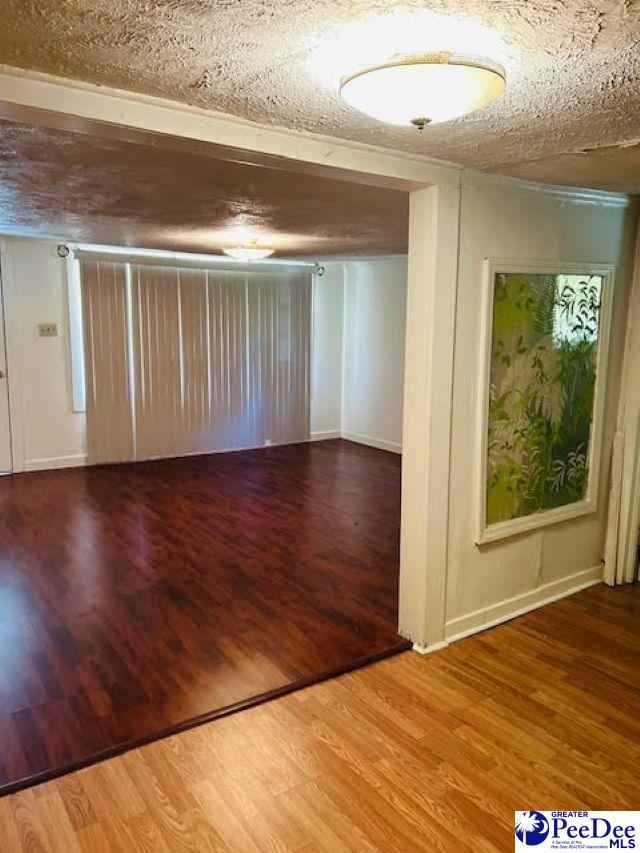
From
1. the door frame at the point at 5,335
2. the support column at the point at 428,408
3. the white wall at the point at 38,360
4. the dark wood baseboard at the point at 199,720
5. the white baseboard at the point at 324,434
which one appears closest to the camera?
the dark wood baseboard at the point at 199,720

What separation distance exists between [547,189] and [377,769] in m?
2.66

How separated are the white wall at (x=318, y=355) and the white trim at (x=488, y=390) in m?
3.70

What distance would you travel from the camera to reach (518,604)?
11.1 ft

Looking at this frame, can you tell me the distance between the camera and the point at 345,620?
10.8 feet

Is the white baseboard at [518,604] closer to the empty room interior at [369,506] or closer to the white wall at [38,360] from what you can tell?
the empty room interior at [369,506]

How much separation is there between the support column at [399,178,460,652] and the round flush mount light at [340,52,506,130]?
1155 millimetres

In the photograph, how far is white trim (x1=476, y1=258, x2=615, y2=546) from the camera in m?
2.96

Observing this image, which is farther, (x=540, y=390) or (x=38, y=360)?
(x=38, y=360)

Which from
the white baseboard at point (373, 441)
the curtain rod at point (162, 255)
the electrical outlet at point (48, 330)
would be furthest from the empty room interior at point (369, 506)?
the white baseboard at point (373, 441)

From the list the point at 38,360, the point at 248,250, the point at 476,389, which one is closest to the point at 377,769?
the point at 476,389

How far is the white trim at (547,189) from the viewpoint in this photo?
111 inches

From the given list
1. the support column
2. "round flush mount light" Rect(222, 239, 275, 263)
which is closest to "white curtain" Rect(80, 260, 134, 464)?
"round flush mount light" Rect(222, 239, 275, 263)
